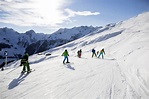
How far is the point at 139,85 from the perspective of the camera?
10016 millimetres

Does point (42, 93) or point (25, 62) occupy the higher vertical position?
point (25, 62)

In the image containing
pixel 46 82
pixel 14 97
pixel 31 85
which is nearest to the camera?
pixel 14 97

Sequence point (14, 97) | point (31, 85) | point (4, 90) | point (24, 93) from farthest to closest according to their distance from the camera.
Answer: point (31, 85)
point (4, 90)
point (24, 93)
point (14, 97)

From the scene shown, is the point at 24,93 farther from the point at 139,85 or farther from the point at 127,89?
the point at 139,85

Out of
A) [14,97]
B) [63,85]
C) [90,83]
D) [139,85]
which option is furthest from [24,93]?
[139,85]

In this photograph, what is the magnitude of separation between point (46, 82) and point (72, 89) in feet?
7.51

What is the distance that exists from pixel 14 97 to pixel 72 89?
9.74 feet

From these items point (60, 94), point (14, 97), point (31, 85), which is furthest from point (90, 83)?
point (14, 97)

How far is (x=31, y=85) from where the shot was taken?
390 inches

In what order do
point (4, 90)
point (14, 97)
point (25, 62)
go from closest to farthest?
point (14, 97) → point (4, 90) → point (25, 62)

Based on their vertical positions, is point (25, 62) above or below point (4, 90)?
above

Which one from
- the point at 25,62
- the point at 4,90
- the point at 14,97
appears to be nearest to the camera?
the point at 14,97

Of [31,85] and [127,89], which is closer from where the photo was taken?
[127,89]

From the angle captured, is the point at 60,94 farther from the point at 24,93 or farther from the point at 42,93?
the point at 24,93
